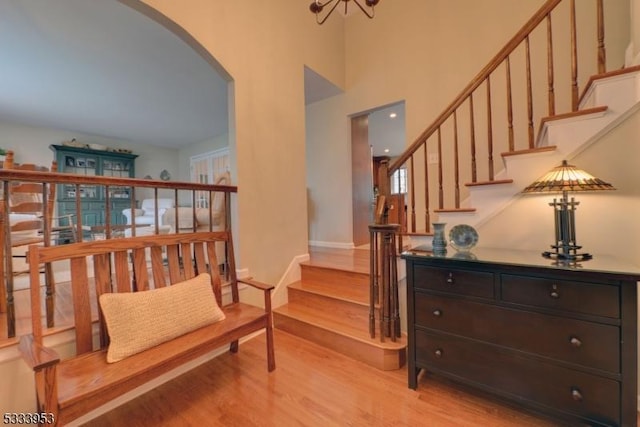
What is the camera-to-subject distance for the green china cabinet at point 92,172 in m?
5.55

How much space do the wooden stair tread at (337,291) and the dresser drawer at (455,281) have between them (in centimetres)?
75

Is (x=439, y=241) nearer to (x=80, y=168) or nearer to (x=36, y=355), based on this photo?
(x=36, y=355)

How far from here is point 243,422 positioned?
1.48 meters

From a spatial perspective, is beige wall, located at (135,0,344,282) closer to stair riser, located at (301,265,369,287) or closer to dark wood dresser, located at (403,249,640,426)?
stair riser, located at (301,265,369,287)

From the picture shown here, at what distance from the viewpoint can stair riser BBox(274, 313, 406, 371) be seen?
1913mm

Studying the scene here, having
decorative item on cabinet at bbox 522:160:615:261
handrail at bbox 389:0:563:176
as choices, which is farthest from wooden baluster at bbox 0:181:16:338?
decorative item on cabinet at bbox 522:160:615:261

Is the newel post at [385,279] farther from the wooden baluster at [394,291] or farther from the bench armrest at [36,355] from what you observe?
the bench armrest at [36,355]

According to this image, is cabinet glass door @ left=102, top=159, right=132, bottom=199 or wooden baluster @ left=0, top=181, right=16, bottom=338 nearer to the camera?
wooden baluster @ left=0, top=181, right=16, bottom=338

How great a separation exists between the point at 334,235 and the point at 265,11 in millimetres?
2809

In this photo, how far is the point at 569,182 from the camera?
1321mm

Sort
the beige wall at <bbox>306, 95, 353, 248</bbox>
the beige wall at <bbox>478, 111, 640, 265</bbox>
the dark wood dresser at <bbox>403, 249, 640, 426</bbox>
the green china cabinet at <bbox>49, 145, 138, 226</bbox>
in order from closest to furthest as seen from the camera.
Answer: the dark wood dresser at <bbox>403, 249, 640, 426</bbox> < the beige wall at <bbox>478, 111, 640, 265</bbox> < the beige wall at <bbox>306, 95, 353, 248</bbox> < the green china cabinet at <bbox>49, 145, 138, 226</bbox>

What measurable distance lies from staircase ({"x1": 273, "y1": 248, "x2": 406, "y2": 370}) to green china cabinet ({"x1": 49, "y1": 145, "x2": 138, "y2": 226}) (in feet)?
14.9

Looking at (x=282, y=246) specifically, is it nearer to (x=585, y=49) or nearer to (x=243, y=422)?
(x=243, y=422)

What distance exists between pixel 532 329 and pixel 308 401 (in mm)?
1295
